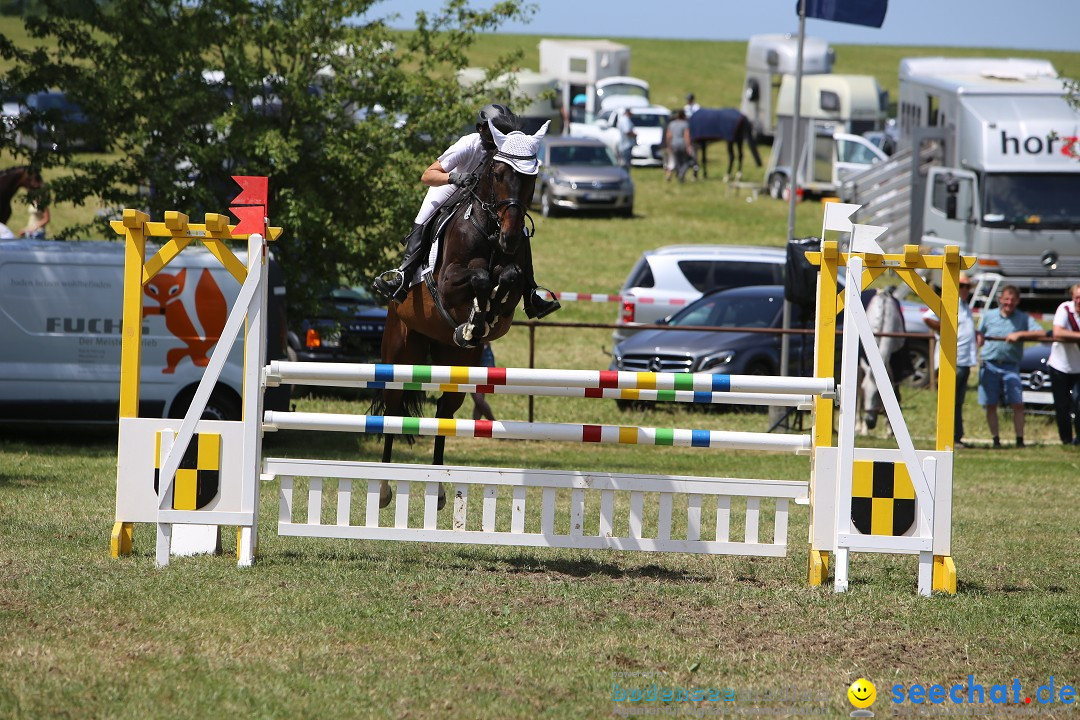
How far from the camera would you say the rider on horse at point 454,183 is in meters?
7.12

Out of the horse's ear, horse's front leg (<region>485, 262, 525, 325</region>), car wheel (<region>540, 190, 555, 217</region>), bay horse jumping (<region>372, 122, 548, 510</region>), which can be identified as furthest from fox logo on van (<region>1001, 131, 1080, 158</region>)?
the horse's ear

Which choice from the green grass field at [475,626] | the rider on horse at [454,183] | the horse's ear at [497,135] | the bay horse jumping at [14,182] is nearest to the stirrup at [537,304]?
the rider on horse at [454,183]

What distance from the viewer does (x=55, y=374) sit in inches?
486

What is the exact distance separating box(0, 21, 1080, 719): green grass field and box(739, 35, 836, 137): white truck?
33084 mm

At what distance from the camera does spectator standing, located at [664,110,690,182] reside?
35.5 metres

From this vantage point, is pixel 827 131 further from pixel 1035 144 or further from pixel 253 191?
pixel 253 191

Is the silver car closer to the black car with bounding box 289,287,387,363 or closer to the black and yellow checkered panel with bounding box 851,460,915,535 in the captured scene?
the black car with bounding box 289,287,387,363

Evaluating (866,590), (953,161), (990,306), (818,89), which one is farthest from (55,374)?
(818,89)

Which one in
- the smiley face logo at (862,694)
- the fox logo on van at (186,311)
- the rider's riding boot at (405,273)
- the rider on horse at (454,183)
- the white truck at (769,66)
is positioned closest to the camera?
the smiley face logo at (862,694)

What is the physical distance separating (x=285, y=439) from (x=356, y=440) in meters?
0.81

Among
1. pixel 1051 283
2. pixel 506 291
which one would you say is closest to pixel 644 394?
pixel 506 291

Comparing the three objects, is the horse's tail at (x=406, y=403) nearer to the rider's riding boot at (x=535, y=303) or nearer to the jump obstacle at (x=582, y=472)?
the rider's riding boot at (x=535, y=303)

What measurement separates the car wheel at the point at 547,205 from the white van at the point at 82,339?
18.6 m

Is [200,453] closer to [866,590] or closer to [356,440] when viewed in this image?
[866,590]
